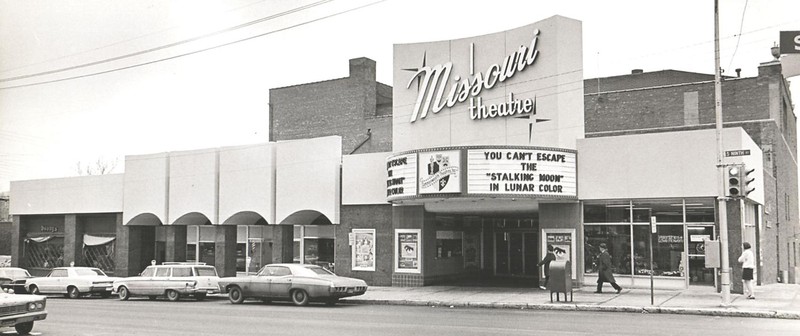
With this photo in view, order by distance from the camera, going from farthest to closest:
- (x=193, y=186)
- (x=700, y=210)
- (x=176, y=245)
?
(x=176, y=245), (x=193, y=186), (x=700, y=210)

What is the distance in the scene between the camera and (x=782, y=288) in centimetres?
2561

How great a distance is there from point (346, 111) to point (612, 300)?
30.0m

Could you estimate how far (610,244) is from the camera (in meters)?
25.7

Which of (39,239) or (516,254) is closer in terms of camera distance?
(516,254)

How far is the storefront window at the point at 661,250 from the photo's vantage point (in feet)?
80.6

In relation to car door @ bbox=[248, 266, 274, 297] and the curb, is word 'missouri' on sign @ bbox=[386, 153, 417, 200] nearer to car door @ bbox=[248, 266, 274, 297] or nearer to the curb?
the curb

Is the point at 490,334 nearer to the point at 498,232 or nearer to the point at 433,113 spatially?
the point at 433,113

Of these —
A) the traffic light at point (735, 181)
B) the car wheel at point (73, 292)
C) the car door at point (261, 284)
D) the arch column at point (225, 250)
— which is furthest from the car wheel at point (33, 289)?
the traffic light at point (735, 181)

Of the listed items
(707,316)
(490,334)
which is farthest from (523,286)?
(490,334)

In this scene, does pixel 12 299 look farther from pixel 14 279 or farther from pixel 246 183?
pixel 14 279

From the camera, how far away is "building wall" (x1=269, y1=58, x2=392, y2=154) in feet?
155

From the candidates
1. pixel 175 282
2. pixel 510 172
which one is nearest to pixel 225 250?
pixel 175 282

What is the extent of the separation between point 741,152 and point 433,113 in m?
12.2

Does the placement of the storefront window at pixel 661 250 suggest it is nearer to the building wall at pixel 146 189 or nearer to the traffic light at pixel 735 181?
the traffic light at pixel 735 181
